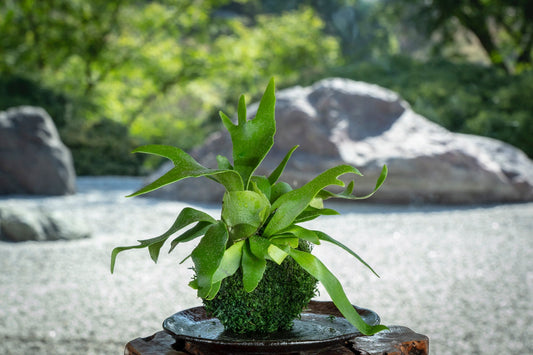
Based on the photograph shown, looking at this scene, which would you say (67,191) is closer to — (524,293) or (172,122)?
(172,122)

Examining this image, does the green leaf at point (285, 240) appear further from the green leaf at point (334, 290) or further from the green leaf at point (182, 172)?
the green leaf at point (182, 172)

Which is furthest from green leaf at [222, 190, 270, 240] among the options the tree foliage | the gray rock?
the tree foliage

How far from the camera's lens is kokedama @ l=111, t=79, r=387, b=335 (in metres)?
1.12

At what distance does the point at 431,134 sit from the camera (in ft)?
23.0

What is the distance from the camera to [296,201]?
118 centimetres

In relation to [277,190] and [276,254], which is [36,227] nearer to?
[277,190]

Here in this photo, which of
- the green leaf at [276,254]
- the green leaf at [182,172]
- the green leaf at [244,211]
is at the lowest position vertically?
the green leaf at [276,254]

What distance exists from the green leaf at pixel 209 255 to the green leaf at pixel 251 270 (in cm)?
5

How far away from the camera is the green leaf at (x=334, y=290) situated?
112 centimetres

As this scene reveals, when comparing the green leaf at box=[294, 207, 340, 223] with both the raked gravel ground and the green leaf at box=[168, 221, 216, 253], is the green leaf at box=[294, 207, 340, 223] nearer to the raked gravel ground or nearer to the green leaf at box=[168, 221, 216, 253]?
the green leaf at box=[168, 221, 216, 253]

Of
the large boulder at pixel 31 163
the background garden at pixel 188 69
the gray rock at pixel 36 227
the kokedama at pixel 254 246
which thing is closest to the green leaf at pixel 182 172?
the kokedama at pixel 254 246

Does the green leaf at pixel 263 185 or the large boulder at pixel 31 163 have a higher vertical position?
the green leaf at pixel 263 185

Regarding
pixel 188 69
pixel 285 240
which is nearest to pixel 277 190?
pixel 285 240

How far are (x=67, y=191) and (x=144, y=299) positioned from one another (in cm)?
481
